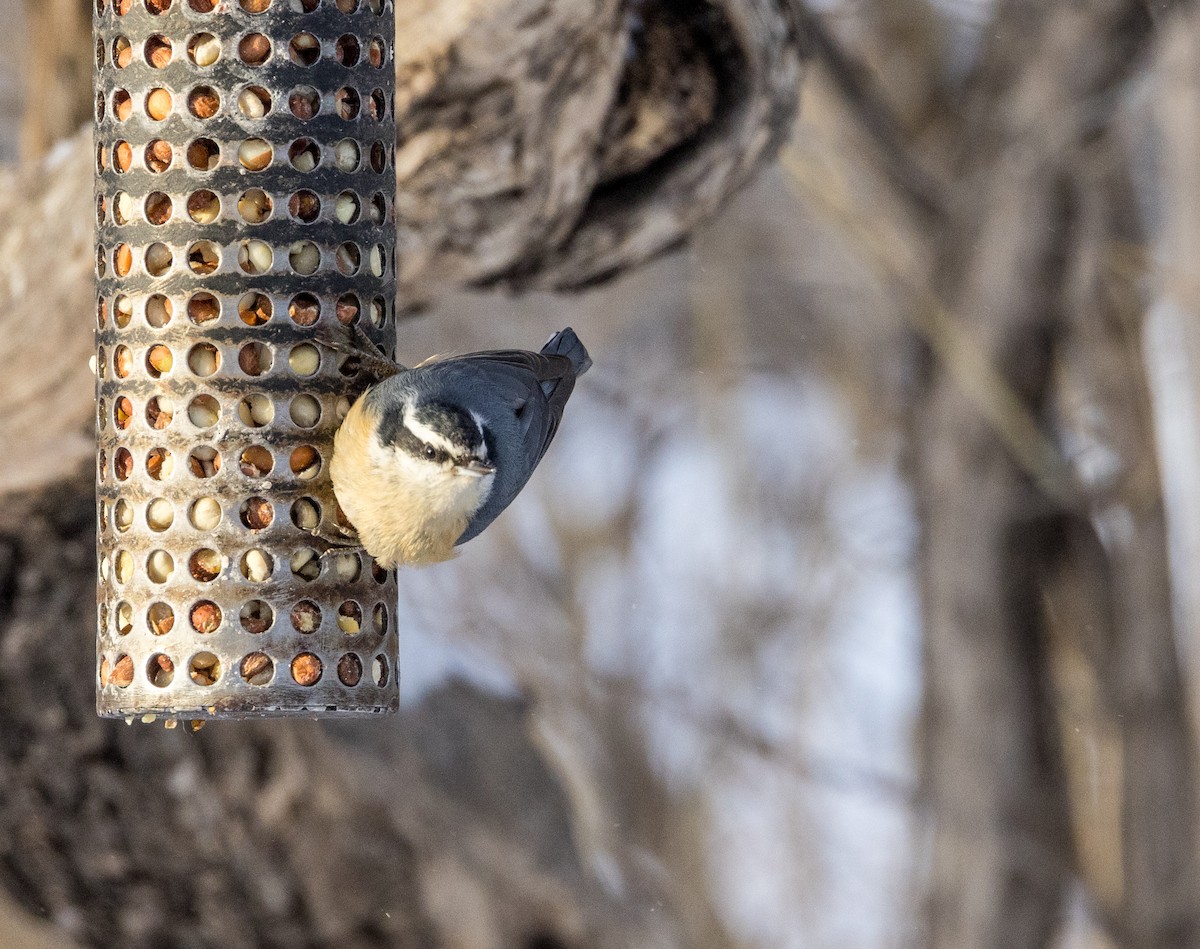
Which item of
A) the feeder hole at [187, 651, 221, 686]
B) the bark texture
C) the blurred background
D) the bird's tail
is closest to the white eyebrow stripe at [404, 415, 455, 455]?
the feeder hole at [187, 651, 221, 686]

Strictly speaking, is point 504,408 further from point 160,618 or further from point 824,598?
point 824,598

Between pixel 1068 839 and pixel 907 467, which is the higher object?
pixel 907 467

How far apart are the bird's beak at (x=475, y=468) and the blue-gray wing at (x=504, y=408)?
0.16 ft

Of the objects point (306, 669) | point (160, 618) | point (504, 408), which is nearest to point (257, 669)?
point (306, 669)

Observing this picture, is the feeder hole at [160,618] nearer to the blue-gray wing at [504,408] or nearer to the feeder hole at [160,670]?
the feeder hole at [160,670]

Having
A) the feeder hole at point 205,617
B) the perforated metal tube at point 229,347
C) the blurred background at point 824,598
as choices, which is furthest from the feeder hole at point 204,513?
the blurred background at point 824,598

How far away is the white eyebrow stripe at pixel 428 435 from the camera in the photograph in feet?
8.01

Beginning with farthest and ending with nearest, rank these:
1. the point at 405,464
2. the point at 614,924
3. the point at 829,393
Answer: the point at 829,393, the point at 614,924, the point at 405,464

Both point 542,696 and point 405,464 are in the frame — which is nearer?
point 405,464

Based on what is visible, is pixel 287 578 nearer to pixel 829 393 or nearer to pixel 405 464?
pixel 405 464

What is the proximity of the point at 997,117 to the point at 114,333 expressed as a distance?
4.69 metres

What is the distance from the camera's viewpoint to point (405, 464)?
246 centimetres

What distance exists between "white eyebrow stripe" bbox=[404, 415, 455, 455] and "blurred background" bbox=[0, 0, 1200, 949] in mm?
1375

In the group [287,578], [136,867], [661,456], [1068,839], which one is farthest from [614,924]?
[661,456]
